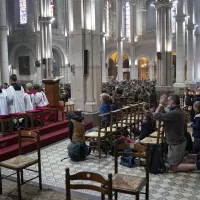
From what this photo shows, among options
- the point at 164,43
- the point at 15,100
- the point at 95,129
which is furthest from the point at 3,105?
the point at 164,43

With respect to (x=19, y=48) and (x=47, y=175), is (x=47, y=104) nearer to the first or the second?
(x=47, y=175)

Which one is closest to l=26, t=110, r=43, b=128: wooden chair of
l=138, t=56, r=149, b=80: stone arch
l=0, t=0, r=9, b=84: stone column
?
l=0, t=0, r=9, b=84: stone column

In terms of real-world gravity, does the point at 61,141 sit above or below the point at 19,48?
below

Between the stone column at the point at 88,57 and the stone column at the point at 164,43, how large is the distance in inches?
311

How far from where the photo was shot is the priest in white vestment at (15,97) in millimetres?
8719

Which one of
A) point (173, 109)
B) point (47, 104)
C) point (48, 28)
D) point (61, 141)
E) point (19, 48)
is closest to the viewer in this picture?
point (173, 109)

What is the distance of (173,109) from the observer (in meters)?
6.07

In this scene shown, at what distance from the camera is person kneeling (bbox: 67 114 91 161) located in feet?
23.2

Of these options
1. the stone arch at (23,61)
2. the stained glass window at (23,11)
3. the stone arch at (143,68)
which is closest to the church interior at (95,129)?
the stone arch at (23,61)

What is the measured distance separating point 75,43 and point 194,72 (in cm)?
1788

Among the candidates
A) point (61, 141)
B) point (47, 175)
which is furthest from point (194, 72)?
point (47, 175)

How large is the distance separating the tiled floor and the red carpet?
53cm

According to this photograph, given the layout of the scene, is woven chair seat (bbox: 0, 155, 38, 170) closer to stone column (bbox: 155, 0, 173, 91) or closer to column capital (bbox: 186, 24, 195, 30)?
stone column (bbox: 155, 0, 173, 91)

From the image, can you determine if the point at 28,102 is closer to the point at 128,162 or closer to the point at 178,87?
the point at 128,162
